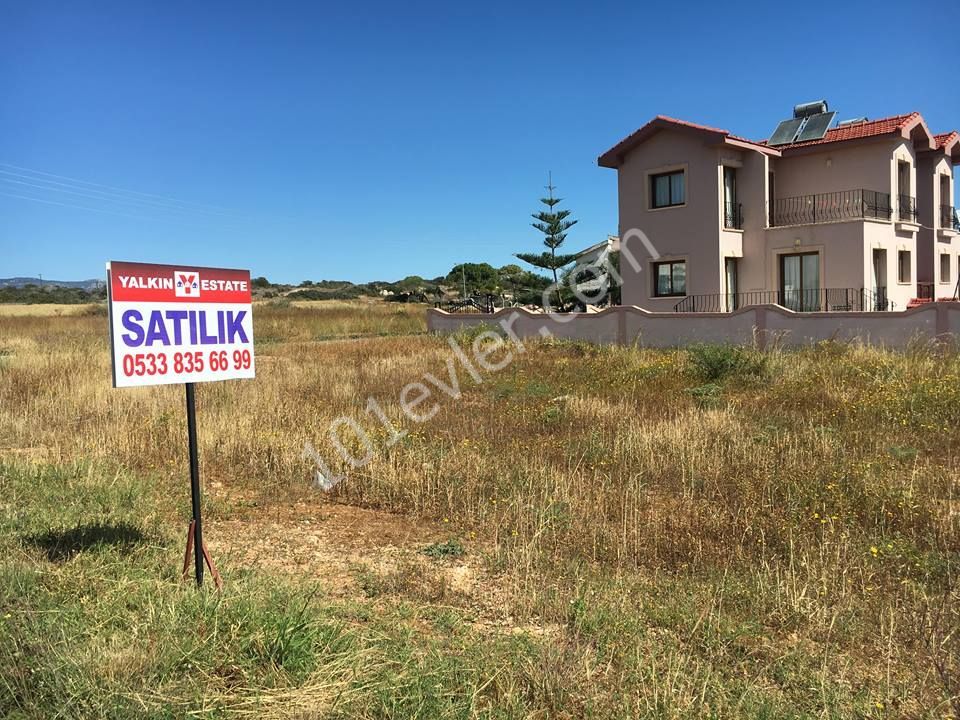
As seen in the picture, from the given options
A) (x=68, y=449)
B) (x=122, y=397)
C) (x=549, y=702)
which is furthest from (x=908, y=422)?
(x=122, y=397)

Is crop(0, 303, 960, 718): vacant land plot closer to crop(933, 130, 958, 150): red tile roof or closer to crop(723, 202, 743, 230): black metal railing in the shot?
crop(723, 202, 743, 230): black metal railing

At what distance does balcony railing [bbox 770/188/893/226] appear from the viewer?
2231 cm

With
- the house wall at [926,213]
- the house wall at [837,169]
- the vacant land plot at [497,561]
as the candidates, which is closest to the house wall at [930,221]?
the house wall at [926,213]

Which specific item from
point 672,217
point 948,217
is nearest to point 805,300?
point 672,217

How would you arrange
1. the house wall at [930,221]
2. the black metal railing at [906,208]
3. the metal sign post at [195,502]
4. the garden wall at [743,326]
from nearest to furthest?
the metal sign post at [195,502] → the garden wall at [743,326] → the black metal railing at [906,208] → the house wall at [930,221]

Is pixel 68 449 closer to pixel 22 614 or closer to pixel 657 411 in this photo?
pixel 22 614

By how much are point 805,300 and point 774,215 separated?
3480mm

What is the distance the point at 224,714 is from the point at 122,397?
9618 mm

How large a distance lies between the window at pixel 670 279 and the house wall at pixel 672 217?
212mm

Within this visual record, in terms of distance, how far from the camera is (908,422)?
8594 millimetres

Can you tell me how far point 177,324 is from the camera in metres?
3.96

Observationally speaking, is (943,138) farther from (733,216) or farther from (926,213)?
(733,216)

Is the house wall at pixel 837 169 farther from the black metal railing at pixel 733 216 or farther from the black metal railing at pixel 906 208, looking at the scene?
the black metal railing at pixel 733 216

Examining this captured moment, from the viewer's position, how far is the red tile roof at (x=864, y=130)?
21906 millimetres
